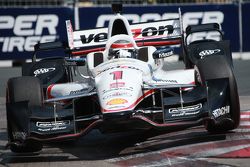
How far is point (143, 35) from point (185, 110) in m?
3.10

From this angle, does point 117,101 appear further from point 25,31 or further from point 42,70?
point 25,31

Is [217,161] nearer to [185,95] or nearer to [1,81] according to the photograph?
[185,95]

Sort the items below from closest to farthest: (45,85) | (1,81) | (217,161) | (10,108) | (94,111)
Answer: (217,161) → (10,108) → (94,111) → (45,85) → (1,81)

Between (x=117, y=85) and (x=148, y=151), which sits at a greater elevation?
(x=117, y=85)

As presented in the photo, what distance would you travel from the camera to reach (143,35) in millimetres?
11289

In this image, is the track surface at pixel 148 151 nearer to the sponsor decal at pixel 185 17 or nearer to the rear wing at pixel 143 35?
the rear wing at pixel 143 35

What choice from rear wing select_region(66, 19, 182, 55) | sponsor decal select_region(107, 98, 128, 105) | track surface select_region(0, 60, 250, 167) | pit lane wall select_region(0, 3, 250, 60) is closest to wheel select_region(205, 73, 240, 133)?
track surface select_region(0, 60, 250, 167)

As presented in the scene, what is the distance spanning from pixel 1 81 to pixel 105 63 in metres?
7.68

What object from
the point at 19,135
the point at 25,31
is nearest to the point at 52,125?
the point at 19,135

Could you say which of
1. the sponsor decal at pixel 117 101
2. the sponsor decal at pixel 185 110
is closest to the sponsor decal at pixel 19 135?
the sponsor decal at pixel 117 101

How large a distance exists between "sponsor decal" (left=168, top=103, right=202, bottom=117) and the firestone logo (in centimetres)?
1059

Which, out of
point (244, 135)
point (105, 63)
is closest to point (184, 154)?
point (244, 135)

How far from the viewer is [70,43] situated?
11.1 m

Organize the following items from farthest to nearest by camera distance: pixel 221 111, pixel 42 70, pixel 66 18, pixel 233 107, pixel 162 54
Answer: pixel 66 18 < pixel 42 70 < pixel 162 54 < pixel 233 107 < pixel 221 111
